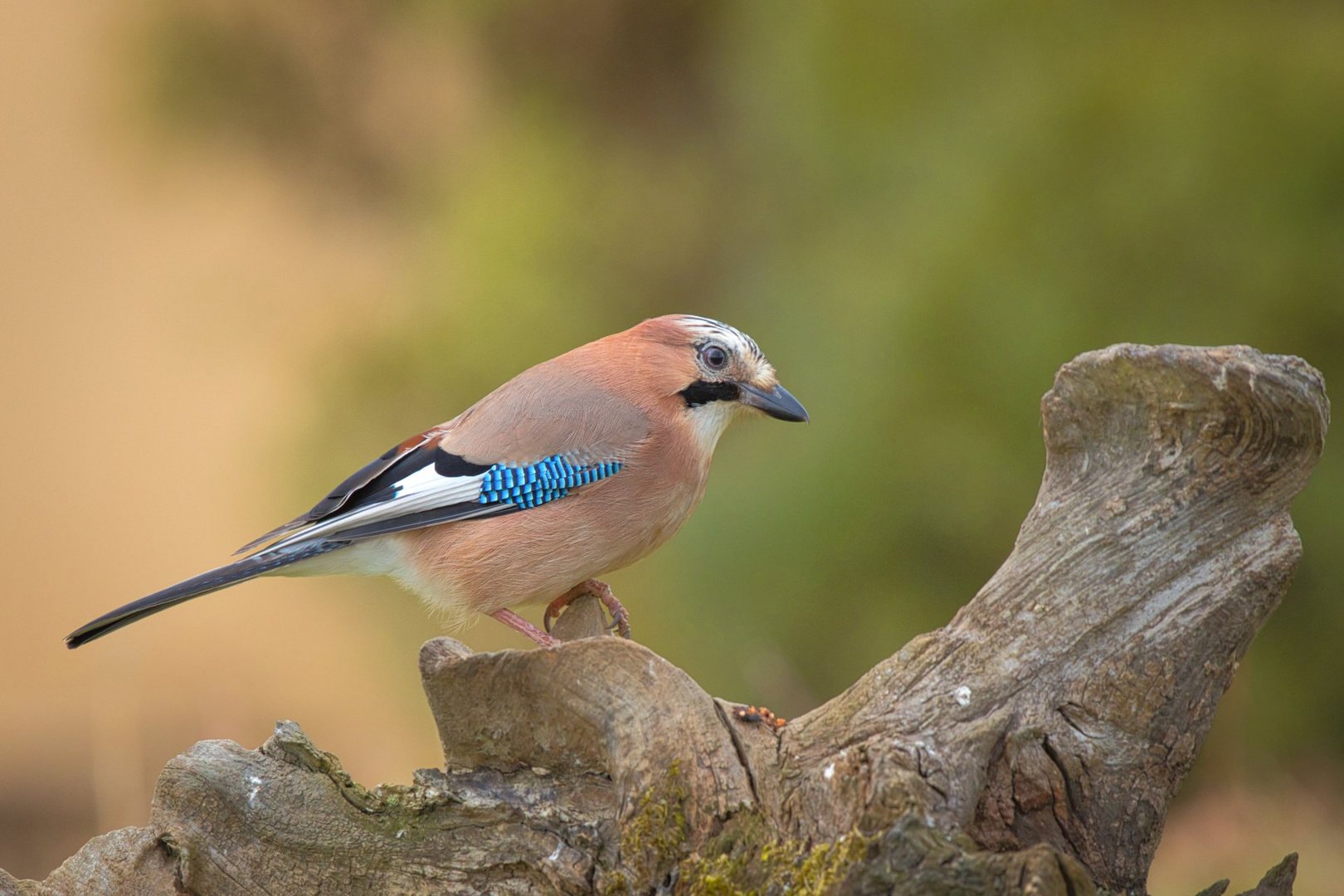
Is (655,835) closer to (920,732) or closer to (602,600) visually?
(920,732)

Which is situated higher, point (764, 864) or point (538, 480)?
point (538, 480)

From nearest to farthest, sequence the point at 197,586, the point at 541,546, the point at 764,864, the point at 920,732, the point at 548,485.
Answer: the point at 764,864, the point at 920,732, the point at 197,586, the point at 541,546, the point at 548,485

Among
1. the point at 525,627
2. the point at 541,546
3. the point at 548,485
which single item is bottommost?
the point at 525,627

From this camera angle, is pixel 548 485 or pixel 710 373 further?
pixel 710 373

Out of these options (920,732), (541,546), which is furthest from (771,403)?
(920,732)

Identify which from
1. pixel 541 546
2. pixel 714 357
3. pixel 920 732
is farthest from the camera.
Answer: pixel 714 357

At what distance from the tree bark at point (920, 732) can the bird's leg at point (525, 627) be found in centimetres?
64

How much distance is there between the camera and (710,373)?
3457 millimetres

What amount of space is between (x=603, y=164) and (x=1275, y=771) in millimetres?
3971

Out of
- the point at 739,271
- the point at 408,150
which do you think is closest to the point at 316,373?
the point at 408,150

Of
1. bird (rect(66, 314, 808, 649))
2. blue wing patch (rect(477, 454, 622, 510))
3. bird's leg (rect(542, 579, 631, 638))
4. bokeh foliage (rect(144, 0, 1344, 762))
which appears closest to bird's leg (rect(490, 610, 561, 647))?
bird (rect(66, 314, 808, 649))

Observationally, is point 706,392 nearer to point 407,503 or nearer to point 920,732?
point 407,503

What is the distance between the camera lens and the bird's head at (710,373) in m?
3.45

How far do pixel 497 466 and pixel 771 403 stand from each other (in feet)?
2.42
